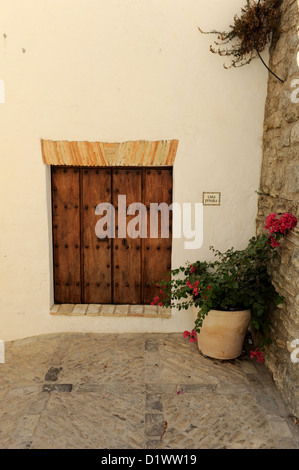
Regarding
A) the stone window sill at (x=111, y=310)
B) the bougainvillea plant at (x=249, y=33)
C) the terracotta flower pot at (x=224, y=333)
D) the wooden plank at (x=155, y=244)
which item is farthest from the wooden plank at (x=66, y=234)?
the bougainvillea plant at (x=249, y=33)

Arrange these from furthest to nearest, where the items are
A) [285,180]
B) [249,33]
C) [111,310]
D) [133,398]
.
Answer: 1. [111,310]
2. [249,33]
3. [285,180]
4. [133,398]

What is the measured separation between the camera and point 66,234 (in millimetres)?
4027

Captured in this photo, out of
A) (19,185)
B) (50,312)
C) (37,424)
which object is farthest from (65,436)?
(19,185)

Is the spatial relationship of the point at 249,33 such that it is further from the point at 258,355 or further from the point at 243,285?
the point at 258,355

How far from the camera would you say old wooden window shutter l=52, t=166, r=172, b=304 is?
3943 millimetres

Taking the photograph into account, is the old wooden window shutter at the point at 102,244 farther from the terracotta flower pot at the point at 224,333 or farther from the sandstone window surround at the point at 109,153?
the terracotta flower pot at the point at 224,333

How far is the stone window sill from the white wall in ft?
1.54

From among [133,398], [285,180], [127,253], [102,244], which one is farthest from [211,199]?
[133,398]

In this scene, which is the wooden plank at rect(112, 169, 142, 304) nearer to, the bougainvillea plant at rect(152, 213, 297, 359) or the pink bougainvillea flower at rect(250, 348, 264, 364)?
the bougainvillea plant at rect(152, 213, 297, 359)

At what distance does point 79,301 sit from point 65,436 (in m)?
1.70

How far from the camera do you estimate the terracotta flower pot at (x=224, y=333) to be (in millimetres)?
3402

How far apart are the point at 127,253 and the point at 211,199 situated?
3.32 feet

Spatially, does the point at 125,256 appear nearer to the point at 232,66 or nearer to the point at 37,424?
the point at 37,424

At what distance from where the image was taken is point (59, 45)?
357 centimetres
